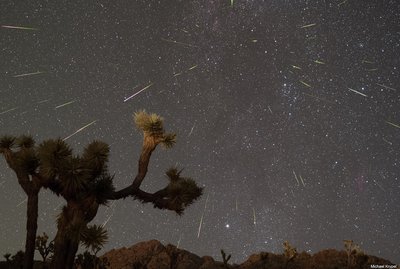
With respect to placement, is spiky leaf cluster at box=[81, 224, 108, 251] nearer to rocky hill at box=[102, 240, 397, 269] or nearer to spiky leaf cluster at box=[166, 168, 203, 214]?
spiky leaf cluster at box=[166, 168, 203, 214]

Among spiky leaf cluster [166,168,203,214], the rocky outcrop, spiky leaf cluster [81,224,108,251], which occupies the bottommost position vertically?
spiky leaf cluster [81,224,108,251]

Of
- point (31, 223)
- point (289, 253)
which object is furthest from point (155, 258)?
point (31, 223)

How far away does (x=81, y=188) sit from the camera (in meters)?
9.44

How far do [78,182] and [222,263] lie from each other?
489 inches

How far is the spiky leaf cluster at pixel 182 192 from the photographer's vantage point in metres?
10.4

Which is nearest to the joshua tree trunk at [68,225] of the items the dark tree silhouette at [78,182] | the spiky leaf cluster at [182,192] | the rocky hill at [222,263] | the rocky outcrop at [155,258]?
the dark tree silhouette at [78,182]

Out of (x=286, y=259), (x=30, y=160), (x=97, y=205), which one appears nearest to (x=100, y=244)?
(x=97, y=205)

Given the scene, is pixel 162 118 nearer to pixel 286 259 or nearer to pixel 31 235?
pixel 31 235

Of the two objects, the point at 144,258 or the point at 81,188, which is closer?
the point at 81,188

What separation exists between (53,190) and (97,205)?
1066 millimetres

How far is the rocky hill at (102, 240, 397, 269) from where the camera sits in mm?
17719

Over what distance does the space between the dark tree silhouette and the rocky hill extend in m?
6.95

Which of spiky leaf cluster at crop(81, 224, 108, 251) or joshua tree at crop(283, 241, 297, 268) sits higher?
joshua tree at crop(283, 241, 297, 268)

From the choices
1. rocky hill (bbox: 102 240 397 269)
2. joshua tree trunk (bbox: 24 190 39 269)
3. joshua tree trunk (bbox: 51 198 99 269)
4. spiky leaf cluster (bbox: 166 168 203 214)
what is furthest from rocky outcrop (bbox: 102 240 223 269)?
joshua tree trunk (bbox: 24 190 39 269)
